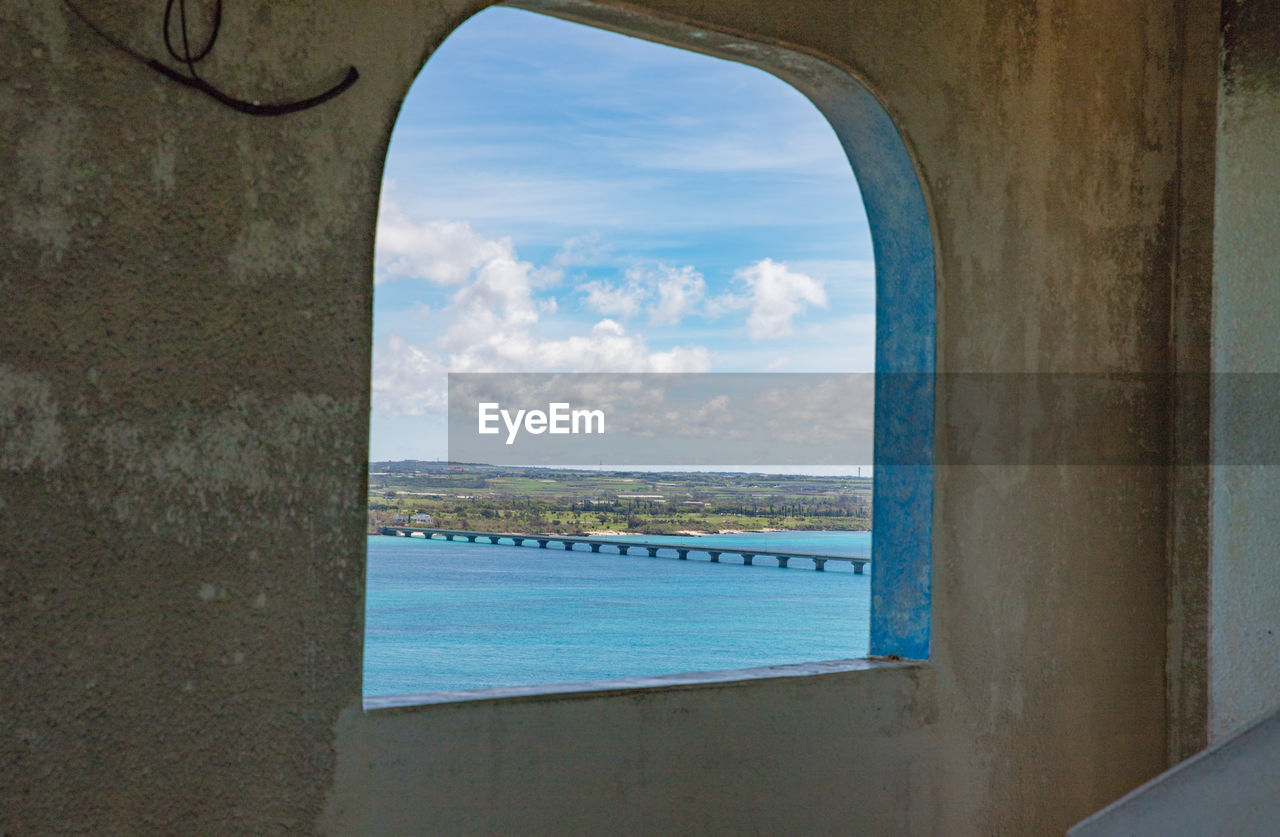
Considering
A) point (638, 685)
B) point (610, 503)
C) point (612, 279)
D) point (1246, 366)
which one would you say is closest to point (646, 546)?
point (610, 503)

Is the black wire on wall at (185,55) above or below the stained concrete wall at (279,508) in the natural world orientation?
above

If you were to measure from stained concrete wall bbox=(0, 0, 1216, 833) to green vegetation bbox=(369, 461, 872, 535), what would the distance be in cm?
4885

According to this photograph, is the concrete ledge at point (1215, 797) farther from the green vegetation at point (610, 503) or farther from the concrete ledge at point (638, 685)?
the green vegetation at point (610, 503)

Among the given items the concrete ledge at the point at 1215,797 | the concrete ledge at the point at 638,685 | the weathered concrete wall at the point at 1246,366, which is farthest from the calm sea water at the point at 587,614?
the concrete ledge at the point at 1215,797

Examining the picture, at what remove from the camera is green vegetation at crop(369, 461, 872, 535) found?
5941 centimetres

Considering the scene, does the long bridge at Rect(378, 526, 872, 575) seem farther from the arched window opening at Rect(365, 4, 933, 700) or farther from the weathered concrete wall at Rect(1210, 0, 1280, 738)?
the weathered concrete wall at Rect(1210, 0, 1280, 738)

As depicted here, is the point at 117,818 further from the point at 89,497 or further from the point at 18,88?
the point at 18,88

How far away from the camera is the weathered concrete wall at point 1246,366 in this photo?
2850 millimetres

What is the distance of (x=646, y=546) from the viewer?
246 feet

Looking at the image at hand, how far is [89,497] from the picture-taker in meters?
1.73

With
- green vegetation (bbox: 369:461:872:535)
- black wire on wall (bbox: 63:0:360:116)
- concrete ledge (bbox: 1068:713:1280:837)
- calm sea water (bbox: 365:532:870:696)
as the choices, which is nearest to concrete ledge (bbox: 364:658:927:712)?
black wire on wall (bbox: 63:0:360:116)

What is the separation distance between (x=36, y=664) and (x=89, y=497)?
0.89 feet

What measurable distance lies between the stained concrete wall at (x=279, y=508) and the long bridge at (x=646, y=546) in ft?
215

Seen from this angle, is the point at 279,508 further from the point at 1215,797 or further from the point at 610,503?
the point at 610,503
